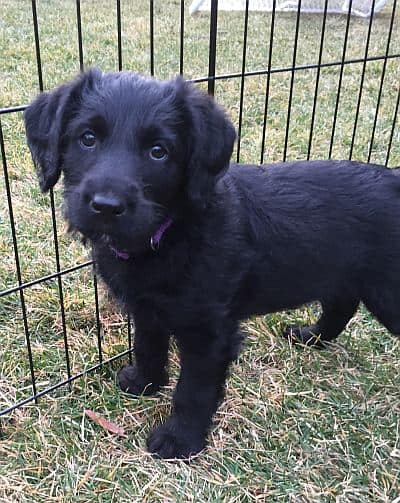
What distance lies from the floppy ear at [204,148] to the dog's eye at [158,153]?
86 mm

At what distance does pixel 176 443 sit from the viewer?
1.95 m

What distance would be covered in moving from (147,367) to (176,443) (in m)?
0.30

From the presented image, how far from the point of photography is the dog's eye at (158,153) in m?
1.49

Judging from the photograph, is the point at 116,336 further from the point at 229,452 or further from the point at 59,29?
the point at 59,29

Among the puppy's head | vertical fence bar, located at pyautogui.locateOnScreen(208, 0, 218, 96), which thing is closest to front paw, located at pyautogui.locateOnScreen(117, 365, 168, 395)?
the puppy's head

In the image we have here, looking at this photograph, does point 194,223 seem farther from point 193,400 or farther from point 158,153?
point 193,400

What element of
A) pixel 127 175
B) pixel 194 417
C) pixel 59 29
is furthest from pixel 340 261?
pixel 59 29

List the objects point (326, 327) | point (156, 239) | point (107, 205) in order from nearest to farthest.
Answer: point (107, 205), point (156, 239), point (326, 327)

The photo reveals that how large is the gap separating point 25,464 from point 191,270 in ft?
2.78

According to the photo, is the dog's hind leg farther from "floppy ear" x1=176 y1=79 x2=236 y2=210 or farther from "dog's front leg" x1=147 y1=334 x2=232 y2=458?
"floppy ear" x1=176 y1=79 x2=236 y2=210

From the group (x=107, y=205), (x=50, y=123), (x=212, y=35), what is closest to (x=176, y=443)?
(x=107, y=205)

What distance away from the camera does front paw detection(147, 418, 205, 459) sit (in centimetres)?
194

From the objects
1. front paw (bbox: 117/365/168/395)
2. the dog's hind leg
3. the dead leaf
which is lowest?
the dead leaf

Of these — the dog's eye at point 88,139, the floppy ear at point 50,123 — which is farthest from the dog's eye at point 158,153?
the floppy ear at point 50,123
